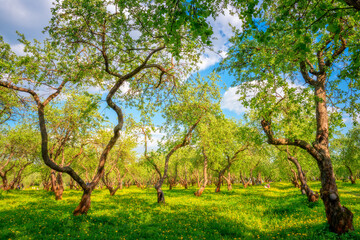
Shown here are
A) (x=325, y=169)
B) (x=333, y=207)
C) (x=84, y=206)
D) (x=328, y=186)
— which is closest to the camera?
(x=333, y=207)

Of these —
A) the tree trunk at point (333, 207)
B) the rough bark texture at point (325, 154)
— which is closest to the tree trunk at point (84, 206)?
the rough bark texture at point (325, 154)

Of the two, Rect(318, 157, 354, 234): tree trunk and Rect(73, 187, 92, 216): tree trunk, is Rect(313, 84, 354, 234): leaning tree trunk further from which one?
Rect(73, 187, 92, 216): tree trunk

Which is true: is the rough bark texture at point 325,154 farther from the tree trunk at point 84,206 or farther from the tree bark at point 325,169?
the tree trunk at point 84,206

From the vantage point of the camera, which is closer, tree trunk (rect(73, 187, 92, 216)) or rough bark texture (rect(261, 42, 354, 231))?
rough bark texture (rect(261, 42, 354, 231))

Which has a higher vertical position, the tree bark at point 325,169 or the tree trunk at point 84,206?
the tree bark at point 325,169

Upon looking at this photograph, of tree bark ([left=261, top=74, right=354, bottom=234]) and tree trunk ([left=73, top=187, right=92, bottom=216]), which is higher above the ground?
tree bark ([left=261, top=74, right=354, bottom=234])

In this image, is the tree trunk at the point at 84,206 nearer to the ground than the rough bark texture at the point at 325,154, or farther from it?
nearer to the ground

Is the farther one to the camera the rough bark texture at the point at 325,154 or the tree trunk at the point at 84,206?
the tree trunk at the point at 84,206

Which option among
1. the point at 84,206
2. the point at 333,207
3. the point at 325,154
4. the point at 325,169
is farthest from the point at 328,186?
the point at 84,206

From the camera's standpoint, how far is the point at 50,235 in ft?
27.3

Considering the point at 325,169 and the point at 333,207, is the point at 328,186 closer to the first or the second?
the point at 325,169

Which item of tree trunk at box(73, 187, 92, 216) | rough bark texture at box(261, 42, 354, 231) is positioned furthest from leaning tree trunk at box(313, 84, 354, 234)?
tree trunk at box(73, 187, 92, 216)

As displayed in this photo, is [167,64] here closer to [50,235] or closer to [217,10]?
[217,10]

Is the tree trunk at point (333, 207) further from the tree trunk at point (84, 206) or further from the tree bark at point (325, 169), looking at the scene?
the tree trunk at point (84, 206)
